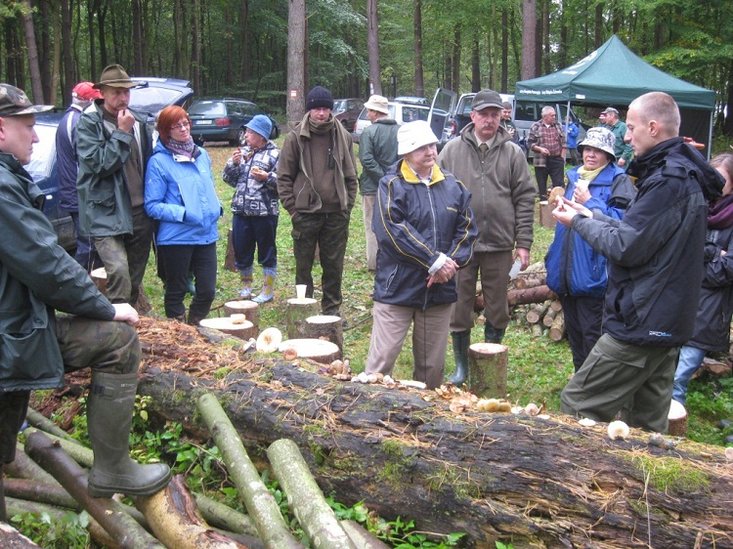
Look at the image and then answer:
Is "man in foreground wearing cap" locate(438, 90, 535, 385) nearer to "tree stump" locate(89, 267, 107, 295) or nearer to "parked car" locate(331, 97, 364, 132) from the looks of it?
"tree stump" locate(89, 267, 107, 295)

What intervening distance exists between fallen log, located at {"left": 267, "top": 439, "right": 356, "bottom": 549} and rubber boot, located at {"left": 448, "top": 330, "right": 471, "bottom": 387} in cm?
273

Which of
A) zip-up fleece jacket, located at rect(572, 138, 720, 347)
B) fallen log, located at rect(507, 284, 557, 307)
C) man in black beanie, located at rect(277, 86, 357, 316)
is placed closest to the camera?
zip-up fleece jacket, located at rect(572, 138, 720, 347)

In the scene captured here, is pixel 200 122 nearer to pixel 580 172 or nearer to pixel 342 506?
pixel 580 172

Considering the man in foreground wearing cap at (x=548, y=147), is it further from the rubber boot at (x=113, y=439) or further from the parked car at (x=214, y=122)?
the parked car at (x=214, y=122)

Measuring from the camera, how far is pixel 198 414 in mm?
4035

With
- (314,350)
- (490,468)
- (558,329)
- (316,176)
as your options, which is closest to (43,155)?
(316,176)

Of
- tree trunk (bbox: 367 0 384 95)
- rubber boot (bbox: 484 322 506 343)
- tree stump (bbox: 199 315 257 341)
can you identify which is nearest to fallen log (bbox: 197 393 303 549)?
tree stump (bbox: 199 315 257 341)

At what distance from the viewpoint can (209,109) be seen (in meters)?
24.2

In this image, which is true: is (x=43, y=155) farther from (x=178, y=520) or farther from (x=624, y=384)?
(x=624, y=384)

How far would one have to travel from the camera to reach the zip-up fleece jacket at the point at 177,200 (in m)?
5.71

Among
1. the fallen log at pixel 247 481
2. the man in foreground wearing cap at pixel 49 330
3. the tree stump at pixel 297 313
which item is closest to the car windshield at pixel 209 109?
the tree stump at pixel 297 313

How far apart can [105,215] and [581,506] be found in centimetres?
413

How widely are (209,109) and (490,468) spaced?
74.8ft

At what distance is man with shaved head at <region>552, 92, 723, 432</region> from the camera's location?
355cm
